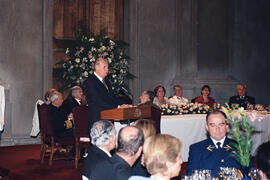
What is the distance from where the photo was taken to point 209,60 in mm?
12750

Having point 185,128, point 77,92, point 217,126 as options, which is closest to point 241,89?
point 185,128

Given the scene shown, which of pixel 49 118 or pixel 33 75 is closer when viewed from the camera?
pixel 49 118

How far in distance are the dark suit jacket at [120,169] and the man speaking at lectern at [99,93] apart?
2963 mm

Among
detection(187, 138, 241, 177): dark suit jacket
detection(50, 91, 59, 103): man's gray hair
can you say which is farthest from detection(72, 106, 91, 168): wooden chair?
detection(187, 138, 241, 177): dark suit jacket

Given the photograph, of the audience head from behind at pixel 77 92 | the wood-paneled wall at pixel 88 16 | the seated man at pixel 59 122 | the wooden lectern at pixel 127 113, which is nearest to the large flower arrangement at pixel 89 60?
the audience head from behind at pixel 77 92

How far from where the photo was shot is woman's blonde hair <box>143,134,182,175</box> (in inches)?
95.8

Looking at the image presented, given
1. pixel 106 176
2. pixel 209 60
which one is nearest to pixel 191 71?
pixel 209 60

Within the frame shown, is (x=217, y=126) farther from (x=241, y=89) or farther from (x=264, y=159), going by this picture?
(x=241, y=89)

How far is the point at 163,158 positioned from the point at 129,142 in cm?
61

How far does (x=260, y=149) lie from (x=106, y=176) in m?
1.12

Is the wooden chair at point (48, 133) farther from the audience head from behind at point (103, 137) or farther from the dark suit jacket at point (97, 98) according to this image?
the audience head from behind at point (103, 137)

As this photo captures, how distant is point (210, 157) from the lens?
12.8ft

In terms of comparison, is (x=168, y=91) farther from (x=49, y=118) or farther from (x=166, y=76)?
(x=49, y=118)

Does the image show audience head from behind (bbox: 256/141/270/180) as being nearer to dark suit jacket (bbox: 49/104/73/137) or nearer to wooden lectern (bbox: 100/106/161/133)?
wooden lectern (bbox: 100/106/161/133)
